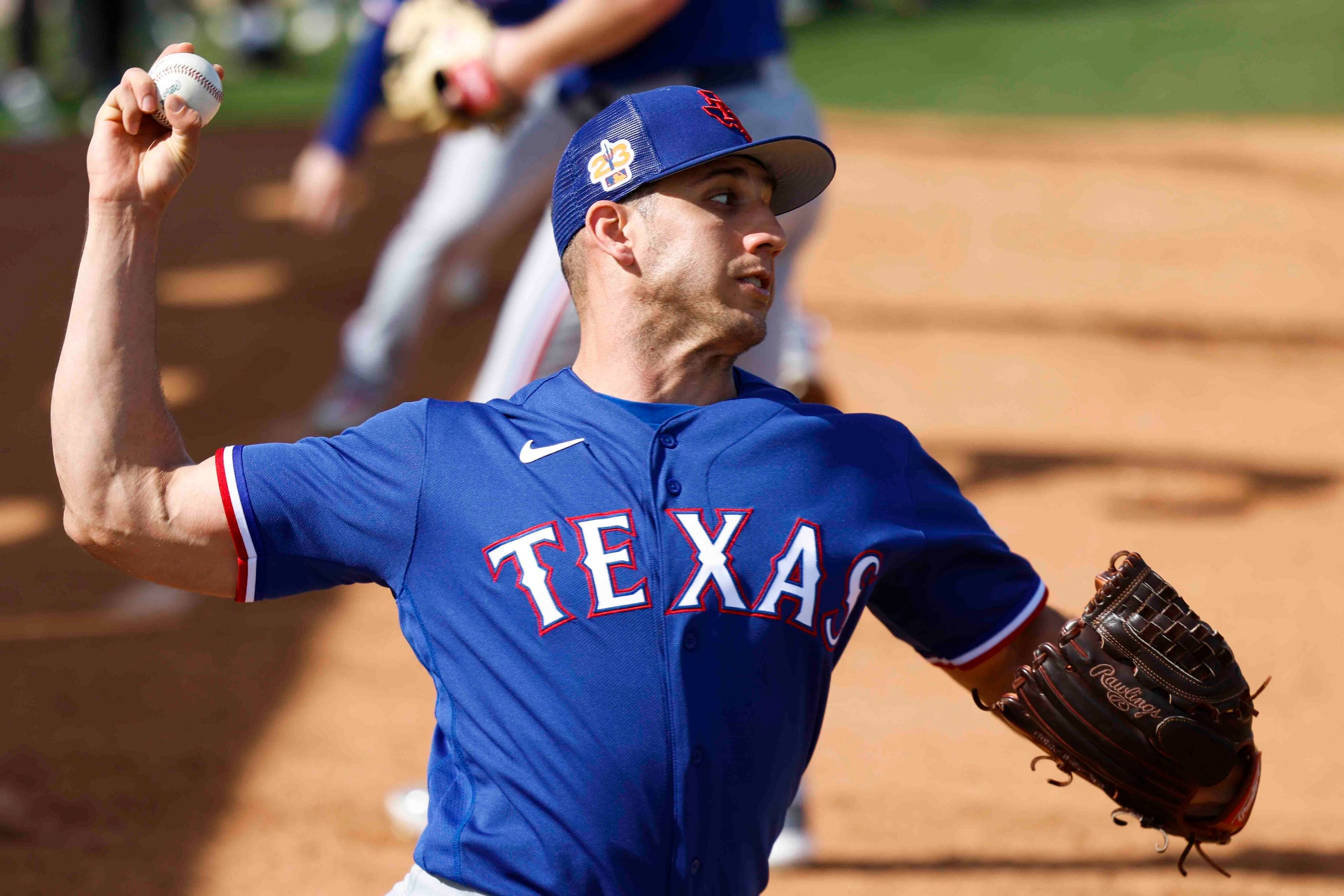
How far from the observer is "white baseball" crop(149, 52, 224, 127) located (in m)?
1.67

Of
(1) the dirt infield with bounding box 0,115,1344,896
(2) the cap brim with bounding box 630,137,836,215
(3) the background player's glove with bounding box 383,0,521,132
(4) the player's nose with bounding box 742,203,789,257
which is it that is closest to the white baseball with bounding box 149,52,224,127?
(2) the cap brim with bounding box 630,137,836,215

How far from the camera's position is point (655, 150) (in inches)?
71.1

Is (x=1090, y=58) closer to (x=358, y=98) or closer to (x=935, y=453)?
(x=935, y=453)

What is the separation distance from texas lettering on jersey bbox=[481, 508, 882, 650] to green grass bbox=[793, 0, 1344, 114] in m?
11.3

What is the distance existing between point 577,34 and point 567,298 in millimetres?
589

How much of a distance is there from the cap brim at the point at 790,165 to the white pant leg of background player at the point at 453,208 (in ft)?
4.61

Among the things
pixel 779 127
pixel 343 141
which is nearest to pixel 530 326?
pixel 779 127

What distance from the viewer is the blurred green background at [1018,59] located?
494 inches

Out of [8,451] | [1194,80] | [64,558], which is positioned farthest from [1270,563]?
[1194,80]

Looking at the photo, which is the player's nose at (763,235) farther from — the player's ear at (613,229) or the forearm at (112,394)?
the forearm at (112,394)

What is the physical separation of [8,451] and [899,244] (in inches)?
209

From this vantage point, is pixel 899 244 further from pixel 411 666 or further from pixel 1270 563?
pixel 411 666

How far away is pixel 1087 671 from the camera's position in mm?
1906

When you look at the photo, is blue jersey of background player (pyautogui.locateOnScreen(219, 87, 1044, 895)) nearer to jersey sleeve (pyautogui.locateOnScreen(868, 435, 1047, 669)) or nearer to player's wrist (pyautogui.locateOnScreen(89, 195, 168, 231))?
jersey sleeve (pyautogui.locateOnScreen(868, 435, 1047, 669))
